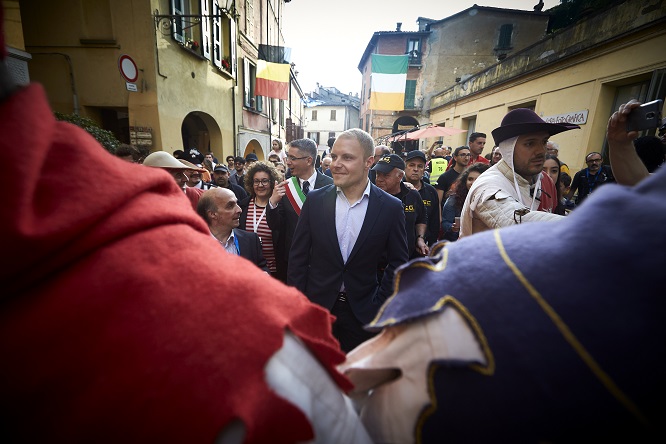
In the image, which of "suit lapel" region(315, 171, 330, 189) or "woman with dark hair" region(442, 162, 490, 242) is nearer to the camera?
"suit lapel" region(315, 171, 330, 189)

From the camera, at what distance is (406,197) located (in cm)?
379

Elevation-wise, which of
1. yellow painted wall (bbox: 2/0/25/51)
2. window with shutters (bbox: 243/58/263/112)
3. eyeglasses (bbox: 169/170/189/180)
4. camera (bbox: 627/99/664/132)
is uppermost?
window with shutters (bbox: 243/58/263/112)

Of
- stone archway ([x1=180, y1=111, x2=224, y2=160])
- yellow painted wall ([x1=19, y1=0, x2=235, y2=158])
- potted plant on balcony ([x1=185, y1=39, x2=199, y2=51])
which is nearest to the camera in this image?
yellow painted wall ([x1=19, y1=0, x2=235, y2=158])

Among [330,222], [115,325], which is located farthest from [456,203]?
[115,325]

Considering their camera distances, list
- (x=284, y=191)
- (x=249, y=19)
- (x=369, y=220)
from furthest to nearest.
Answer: (x=249, y=19), (x=284, y=191), (x=369, y=220)

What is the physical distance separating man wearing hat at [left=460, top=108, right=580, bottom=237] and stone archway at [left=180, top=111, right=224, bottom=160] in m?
9.99

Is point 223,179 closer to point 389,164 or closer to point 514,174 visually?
point 389,164

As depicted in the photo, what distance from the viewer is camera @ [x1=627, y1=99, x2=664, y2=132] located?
1.42m

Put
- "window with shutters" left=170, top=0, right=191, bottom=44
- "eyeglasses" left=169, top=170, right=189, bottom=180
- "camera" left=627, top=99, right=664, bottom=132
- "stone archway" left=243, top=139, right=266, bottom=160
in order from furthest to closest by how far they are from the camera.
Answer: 1. "stone archway" left=243, top=139, right=266, bottom=160
2. "window with shutters" left=170, top=0, right=191, bottom=44
3. "eyeglasses" left=169, top=170, right=189, bottom=180
4. "camera" left=627, top=99, right=664, bottom=132

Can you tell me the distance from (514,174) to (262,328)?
2197mm

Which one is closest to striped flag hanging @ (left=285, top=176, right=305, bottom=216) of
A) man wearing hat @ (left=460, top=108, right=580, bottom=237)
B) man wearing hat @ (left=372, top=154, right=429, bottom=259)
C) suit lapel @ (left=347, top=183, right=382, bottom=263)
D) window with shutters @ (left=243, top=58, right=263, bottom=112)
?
man wearing hat @ (left=372, top=154, right=429, bottom=259)

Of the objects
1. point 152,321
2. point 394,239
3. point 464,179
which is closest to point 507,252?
point 152,321

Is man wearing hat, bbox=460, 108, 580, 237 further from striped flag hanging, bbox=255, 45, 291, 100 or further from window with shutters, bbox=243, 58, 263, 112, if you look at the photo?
window with shutters, bbox=243, 58, 263, 112

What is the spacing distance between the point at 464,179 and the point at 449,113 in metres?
14.4
